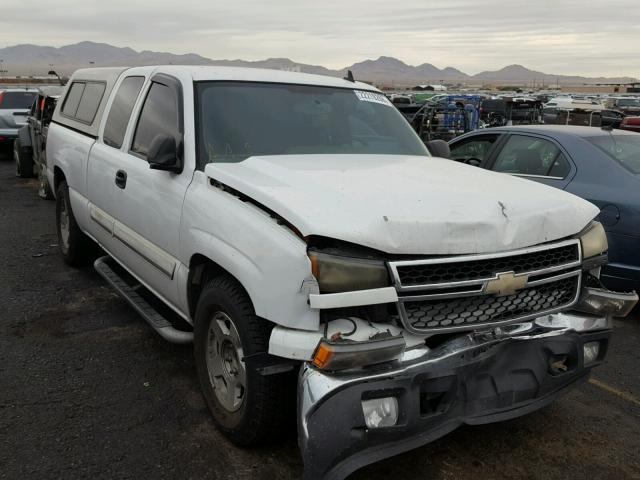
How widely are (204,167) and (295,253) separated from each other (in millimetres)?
1178

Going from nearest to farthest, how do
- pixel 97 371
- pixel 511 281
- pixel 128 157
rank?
pixel 511 281 → pixel 97 371 → pixel 128 157

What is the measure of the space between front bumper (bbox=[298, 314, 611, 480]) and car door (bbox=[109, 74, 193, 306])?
1516 millimetres

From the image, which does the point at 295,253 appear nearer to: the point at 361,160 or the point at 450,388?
the point at 450,388

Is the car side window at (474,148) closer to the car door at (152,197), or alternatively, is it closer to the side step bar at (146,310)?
the car door at (152,197)


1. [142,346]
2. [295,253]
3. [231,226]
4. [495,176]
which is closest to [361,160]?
[495,176]

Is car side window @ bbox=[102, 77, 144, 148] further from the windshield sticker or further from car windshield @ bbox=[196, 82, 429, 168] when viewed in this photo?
the windshield sticker

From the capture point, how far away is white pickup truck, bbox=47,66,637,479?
7.98 ft

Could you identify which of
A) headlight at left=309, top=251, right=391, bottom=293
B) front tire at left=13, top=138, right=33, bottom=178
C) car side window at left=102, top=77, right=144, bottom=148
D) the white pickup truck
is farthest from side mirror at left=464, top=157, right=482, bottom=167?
front tire at left=13, top=138, right=33, bottom=178

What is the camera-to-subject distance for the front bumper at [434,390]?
7.81 feet

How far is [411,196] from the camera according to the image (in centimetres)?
281

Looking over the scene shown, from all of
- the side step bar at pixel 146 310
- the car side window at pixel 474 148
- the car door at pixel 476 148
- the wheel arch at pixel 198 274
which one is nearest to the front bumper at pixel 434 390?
the wheel arch at pixel 198 274

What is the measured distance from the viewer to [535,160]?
5.95 m

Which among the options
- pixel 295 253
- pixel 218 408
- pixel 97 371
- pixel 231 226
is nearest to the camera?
pixel 295 253

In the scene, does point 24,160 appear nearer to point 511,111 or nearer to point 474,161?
point 474,161
